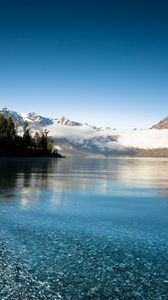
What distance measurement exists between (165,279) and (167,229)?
12.6 m

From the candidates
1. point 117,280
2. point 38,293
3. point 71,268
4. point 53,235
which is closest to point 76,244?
point 53,235

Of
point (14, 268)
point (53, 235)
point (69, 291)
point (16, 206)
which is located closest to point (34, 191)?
point (16, 206)

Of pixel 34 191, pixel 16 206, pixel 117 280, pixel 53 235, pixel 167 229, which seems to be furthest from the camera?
pixel 34 191

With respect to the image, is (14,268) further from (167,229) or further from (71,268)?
(167,229)

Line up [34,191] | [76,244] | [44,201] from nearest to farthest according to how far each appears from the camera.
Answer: [76,244]
[44,201]
[34,191]

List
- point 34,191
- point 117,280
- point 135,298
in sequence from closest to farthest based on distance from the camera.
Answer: point 135,298 → point 117,280 → point 34,191

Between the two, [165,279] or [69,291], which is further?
[165,279]

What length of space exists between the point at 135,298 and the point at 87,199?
1292 inches

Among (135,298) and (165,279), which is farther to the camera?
(165,279)

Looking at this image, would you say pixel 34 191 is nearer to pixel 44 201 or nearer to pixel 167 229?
pixel 44 201

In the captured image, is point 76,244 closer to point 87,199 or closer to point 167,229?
point 167,229

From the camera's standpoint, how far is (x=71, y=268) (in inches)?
855

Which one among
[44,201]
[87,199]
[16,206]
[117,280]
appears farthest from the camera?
[87,199]

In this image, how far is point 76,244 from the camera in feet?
88.1
